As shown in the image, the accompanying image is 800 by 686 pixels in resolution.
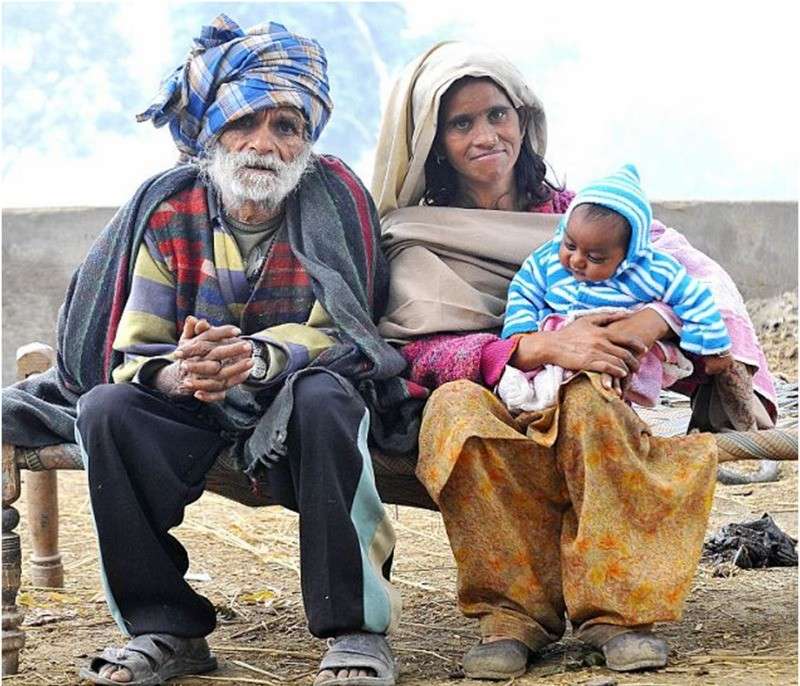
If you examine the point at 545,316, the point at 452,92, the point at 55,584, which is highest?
the point at 452,92

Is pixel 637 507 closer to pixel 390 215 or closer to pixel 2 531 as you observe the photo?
pixel 390 215

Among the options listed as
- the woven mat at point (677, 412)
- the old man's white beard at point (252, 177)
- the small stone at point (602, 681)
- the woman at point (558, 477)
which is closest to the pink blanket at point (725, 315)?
the woman at point (558, 477)

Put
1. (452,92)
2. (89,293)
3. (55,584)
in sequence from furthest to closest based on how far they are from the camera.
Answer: (55,584) < (452,92) < (89,293)

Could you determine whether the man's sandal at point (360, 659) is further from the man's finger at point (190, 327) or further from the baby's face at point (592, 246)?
the baby's face at point (592, 246)

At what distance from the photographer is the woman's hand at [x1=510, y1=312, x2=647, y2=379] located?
3652mm

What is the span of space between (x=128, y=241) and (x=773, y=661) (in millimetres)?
2189

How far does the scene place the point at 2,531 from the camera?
3922 mm

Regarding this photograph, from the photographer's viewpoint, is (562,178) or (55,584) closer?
(562,178)

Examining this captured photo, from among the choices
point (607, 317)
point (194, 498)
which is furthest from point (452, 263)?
point (194, 498)

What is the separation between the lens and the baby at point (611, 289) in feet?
12.1

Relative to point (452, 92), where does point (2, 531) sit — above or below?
below

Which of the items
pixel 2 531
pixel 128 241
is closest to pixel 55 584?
pixel 2 531

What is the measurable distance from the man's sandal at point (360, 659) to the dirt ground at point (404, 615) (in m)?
0.20

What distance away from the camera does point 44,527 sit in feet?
17.5
